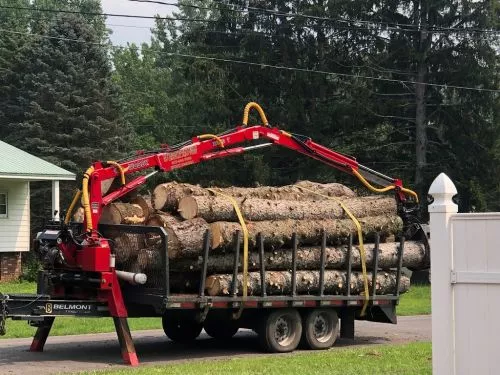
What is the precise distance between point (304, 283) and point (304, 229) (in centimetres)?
95

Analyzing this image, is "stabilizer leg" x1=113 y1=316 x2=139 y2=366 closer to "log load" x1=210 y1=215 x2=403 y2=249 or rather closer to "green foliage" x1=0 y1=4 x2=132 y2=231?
"log load" x1=210 y1=215 x2=403 y2=249

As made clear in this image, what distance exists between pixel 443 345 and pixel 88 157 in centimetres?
3986

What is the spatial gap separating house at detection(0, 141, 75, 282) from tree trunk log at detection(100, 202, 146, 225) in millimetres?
16524

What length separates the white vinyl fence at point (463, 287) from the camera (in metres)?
7.75

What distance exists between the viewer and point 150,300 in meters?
14.2

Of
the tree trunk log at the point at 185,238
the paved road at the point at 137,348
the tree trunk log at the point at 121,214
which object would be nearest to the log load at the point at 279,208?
the tree trunk log at the point at 185,238

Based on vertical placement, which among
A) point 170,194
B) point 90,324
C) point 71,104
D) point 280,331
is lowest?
point 90,324

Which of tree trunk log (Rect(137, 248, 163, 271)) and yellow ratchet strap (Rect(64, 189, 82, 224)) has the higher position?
yellow ratchet strap (Rect(64, 189, 82, 224))

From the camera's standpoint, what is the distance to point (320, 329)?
1642cm

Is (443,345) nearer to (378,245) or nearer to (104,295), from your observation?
(104,295)

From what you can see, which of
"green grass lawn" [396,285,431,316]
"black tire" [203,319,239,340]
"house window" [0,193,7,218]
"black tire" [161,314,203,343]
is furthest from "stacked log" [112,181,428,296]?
"house window" [0,193,7,218]

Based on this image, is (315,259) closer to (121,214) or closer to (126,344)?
(121,214)

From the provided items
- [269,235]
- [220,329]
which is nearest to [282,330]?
[269,235]

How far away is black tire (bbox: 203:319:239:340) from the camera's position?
55.9 ft
